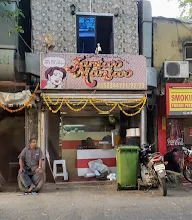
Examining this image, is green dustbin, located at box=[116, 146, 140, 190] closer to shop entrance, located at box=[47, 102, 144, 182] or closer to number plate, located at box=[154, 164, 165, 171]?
number plate, located at box=[154, 164, 165, 171]

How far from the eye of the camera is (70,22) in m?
11.3

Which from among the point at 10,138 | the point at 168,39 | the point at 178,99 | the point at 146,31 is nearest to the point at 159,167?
the point at 178,99

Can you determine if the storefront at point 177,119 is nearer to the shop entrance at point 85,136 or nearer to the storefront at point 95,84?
the storefront at point 95,84

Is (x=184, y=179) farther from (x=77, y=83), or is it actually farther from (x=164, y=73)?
(x=77, y=83)

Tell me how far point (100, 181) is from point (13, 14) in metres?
5.58

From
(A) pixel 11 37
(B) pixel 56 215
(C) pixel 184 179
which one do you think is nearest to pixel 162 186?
(C) pixel 184 179

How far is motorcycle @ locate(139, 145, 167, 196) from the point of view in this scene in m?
8.58

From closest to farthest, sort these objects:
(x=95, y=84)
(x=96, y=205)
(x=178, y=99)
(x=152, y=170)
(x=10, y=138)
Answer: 1. (x=96, y=205)
2. (x=152, y=170)
3. (x=95, y=84)
4. (x=178, y=99)
5. (x=10, y=138)

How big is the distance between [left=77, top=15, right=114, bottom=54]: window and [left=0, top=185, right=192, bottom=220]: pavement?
4720 mm

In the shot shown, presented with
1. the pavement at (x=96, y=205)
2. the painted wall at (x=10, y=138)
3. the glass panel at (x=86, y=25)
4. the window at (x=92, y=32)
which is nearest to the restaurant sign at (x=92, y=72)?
the window at (x=92, y=32)

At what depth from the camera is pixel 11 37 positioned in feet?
34.7

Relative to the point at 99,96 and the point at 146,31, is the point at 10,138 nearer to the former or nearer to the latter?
the point at 99,96

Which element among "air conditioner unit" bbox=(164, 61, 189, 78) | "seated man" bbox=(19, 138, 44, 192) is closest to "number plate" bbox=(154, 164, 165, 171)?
"seated man" bbox=(19, 138, 44, 192)

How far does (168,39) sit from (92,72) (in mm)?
3367
